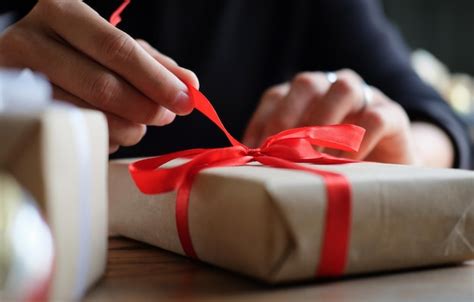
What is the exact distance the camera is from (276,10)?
4.29ft

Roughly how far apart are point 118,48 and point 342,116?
319mm

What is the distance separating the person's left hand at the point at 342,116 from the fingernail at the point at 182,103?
0.26 meters

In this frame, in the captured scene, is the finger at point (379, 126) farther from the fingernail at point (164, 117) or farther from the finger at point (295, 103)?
the fingernail at point (164, 117)

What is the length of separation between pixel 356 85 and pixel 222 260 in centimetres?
42

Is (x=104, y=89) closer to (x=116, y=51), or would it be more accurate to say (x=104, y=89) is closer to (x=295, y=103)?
(x=116, y=51)

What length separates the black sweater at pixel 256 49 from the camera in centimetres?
115

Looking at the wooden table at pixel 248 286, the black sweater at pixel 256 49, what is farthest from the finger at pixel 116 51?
the black sweater at pixel 256 49

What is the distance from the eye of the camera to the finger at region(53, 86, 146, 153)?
1.89 feet

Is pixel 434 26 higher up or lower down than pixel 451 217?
lower down

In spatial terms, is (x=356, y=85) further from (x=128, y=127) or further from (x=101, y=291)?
(x=101, y=291)

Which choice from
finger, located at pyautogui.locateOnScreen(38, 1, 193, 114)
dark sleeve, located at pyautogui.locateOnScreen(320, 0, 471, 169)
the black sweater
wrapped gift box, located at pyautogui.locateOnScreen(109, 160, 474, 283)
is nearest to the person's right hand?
finger, located at pyautogui.locateOnScreen(38, 1, 193, 114)

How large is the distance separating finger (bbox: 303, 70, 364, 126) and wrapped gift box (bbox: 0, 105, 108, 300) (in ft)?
1.40

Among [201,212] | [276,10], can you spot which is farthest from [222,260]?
[276,10]

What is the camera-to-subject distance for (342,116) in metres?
0.77
